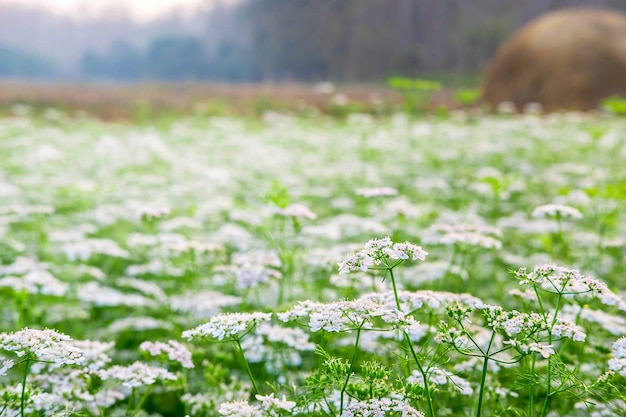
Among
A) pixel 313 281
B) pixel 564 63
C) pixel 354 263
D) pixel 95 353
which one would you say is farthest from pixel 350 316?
pixel 564 63

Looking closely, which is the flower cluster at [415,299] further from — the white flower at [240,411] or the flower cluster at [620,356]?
the white flower at [240,411]

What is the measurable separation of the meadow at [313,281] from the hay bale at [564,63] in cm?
1019

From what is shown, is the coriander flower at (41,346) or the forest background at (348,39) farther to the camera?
the forest background at (348,39)

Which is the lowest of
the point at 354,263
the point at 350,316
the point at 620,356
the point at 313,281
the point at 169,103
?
the point at 169,103

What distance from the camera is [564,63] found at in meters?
21.5

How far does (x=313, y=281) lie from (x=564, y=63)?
20246 millimetres

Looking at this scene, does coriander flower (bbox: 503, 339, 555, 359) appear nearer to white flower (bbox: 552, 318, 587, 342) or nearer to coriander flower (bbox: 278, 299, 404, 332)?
white flower (bbox: 552, 318, 587, 342)

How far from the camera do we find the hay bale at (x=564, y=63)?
2094cm

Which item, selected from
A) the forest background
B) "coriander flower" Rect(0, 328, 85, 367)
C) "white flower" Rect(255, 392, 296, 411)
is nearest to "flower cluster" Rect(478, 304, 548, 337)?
"white flower" Rect(255, 392, 296, 411)

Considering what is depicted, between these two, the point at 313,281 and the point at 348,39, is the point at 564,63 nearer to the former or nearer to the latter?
the point at 313,281

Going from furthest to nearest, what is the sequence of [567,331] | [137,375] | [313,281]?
[313,281]
[137,375]
[567,331]

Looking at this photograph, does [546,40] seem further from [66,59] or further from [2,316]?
[66,59]

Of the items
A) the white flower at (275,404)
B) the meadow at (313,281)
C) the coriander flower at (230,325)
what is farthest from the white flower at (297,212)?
the white flower at (275,404)

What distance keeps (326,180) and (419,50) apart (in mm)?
60877
